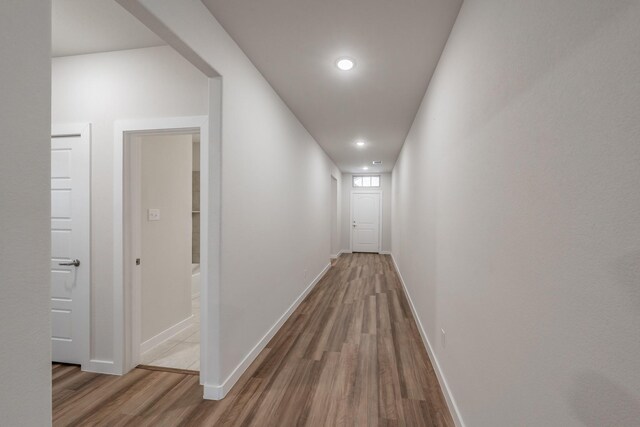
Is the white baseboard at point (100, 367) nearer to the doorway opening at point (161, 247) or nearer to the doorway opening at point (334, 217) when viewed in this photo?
the doorway opening at point (161, 247)

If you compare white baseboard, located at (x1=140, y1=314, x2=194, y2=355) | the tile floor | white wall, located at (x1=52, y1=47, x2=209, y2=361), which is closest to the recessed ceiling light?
white wall, located at (x1=52, y1=47, x2=209, y2=361)

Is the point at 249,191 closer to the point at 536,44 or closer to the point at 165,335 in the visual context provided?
the point at 165,335

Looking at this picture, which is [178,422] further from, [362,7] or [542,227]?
[362,7]

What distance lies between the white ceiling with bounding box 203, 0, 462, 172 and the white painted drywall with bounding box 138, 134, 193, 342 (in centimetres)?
135

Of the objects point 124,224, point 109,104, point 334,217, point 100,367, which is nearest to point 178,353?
point 100,367

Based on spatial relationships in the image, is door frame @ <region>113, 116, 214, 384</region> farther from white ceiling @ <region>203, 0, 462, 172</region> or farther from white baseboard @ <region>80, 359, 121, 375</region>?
white ceiling @ <region>203, 0, 462, 172</region>

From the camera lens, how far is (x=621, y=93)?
2.04 ft

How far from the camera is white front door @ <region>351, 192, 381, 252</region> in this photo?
9.29m

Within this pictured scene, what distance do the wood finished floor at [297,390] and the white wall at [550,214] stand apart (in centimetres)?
57

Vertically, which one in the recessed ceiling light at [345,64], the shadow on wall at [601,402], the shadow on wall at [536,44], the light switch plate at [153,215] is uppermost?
the recessed ceiling light at [345,64]

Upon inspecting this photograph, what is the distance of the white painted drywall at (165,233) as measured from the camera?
9.21 feet

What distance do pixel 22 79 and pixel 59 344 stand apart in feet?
8.59

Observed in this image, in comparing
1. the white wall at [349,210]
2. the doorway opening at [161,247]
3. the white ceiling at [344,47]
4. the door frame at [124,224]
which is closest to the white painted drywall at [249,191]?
the white ceiling at [344,47]

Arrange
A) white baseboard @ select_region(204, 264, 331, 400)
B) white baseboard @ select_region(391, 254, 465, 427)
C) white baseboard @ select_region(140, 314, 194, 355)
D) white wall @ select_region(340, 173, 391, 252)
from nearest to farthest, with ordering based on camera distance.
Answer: white baseboard @ select_region(391, 254, 465, 427)
white baseboard @ select_region(204, 264, 331, 400)
white baseboard @ select_region(140, 314, 194, 355)
white wall @ select_region(340, 173, 391, 252)
